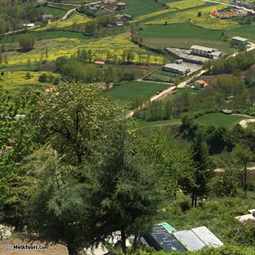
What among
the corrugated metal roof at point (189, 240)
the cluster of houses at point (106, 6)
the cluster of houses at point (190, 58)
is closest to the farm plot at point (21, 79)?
the cluster of houses at point (190, 58)

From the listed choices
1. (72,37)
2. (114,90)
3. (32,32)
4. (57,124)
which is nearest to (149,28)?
(72,37)

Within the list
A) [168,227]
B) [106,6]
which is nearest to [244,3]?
[106,6]

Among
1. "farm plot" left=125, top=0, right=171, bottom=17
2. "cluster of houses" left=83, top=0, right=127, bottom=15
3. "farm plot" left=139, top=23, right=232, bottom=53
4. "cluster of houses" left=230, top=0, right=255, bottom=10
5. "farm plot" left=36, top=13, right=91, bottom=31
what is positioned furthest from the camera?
"cluster of houses" left=230, top=0, right=255, bottom=10

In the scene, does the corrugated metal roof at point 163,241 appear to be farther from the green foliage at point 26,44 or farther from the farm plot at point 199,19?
the farm plot at point 199,19

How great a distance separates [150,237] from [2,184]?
603 centimetres

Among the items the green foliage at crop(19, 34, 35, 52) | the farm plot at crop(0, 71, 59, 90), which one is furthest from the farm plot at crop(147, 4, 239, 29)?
the farm plot at crop(0, 71, 59, 90)

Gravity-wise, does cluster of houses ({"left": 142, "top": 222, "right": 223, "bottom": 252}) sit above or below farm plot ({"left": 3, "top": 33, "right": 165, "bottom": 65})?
above

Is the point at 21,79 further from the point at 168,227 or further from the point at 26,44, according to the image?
the point at 168,227

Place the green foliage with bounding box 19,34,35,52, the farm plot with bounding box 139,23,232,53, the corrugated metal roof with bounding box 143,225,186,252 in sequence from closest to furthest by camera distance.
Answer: the corrugated metal roof with bounding box 143,225,186,252 < the farm plot with bounding box 139,23,232,53 < the green foliage with bounding box 19,34,35,52

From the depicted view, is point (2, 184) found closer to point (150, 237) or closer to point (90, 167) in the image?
point (90, 167)

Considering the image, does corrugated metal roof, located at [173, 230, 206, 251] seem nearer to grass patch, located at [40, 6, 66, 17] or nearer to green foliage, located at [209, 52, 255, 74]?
green foliage, located at [209, 52, 255, 74]

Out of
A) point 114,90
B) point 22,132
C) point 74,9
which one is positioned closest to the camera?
point 22,132

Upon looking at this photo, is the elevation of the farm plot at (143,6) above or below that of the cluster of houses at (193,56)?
above

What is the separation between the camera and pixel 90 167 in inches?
575
